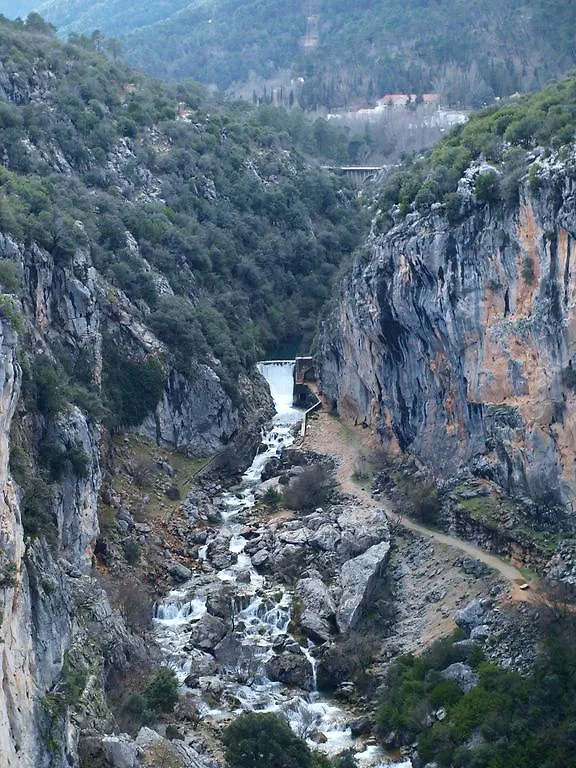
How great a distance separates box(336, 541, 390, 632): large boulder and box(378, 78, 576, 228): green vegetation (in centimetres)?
1105

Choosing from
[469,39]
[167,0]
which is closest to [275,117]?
[469,39]

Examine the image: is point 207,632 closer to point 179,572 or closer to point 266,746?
point 179,572

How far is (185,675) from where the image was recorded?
4456 cm

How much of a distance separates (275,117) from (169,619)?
55.5 meters

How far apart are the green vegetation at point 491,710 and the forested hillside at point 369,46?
79.1m

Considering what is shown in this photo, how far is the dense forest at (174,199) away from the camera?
65.1 m

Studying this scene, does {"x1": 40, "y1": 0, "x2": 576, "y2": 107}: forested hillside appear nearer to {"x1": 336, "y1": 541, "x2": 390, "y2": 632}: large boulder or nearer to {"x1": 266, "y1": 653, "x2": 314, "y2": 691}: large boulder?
{"x1": 336, "y1": 541, "x2": 390, "y2": 632}: large boulder

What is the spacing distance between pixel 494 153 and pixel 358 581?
17330 millimetres

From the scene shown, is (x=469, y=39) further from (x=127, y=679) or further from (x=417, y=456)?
(x=127, y=679)

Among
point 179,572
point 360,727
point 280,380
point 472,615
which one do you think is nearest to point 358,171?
point 280,380

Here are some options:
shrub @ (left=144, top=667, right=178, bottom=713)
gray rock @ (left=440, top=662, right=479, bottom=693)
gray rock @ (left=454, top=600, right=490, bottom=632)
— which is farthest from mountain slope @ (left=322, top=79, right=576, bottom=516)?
shrub @ (left=144, top=667, right=178, bottom=713)

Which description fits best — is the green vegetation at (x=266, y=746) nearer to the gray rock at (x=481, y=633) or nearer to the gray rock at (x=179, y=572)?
the gray rock at (x=481, y=633)

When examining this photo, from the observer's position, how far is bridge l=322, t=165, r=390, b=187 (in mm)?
96294

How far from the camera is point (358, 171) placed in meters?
98.7
